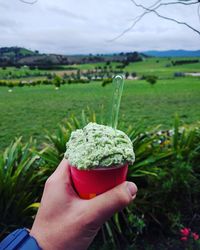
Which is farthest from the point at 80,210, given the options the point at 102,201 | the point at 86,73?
the point at 86,73

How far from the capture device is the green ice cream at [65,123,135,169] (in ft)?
4.22

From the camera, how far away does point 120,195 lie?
3.56ft

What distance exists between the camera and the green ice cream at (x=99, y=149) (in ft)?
4.22

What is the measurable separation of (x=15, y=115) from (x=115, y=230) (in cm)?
916

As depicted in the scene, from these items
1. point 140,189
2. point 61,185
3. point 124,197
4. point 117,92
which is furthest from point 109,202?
point 140,189

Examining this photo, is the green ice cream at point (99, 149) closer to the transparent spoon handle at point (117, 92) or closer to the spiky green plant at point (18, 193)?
the transparent spoon handle at point (117, 92)

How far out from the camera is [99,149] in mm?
1302

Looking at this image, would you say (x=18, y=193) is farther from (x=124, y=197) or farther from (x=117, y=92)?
(x=124, y=197)

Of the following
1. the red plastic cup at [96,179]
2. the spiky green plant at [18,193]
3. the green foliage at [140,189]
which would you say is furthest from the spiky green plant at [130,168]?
the red plastic cup at [96,179]

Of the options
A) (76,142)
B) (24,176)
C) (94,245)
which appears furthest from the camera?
(24,176)

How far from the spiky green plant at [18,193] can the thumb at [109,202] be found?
215cm

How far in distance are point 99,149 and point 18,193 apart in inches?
85.3

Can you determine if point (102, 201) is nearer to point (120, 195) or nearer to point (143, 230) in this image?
point (120, 195)

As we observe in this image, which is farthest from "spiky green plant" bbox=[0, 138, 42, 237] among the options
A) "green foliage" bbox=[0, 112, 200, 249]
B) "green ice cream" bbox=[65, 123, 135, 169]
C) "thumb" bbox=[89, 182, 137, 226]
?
"thumb" bbox=[89, 182, 137, 226]
